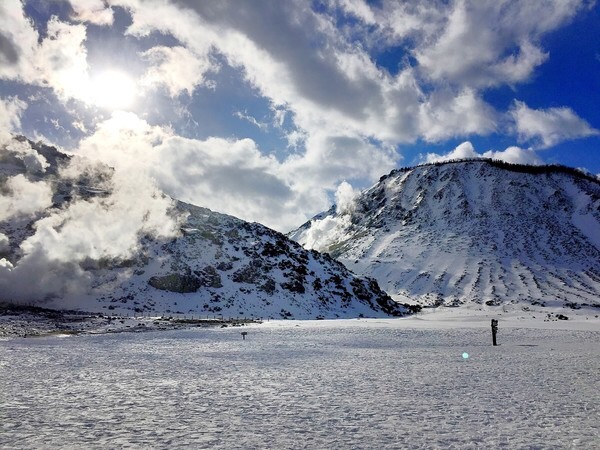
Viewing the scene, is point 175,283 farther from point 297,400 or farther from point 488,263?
point 488,263

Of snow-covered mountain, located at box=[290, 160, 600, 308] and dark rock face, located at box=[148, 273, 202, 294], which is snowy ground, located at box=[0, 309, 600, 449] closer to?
dark rock face, located at box=[148, 273, 202, 294]

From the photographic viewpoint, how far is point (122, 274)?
312 ft

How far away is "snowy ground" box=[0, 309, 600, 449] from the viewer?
11.0 meters

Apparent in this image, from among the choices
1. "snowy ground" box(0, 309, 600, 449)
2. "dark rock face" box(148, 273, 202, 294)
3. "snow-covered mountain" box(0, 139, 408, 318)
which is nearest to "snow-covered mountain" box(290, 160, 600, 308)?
"snow-covered mountain" box(0, 139, 408, 318)

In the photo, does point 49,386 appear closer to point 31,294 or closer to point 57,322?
point 57,322

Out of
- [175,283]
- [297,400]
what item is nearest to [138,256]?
[175,283]

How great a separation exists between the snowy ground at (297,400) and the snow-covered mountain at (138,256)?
6166 cm

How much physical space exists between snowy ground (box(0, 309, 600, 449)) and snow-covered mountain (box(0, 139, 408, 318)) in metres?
61.7

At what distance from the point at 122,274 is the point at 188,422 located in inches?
3537

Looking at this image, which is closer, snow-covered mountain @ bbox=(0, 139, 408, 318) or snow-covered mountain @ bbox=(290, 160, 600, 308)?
snow-covered mountain @ bbox=(0, 139, 408, 318)

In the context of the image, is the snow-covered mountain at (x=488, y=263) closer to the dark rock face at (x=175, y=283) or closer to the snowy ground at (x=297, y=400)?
the dark rock face at (x=175, y=283)

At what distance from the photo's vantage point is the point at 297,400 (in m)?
15.6

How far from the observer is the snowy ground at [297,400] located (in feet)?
36.2

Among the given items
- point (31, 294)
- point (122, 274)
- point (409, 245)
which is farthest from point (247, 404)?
point (409, 245)
